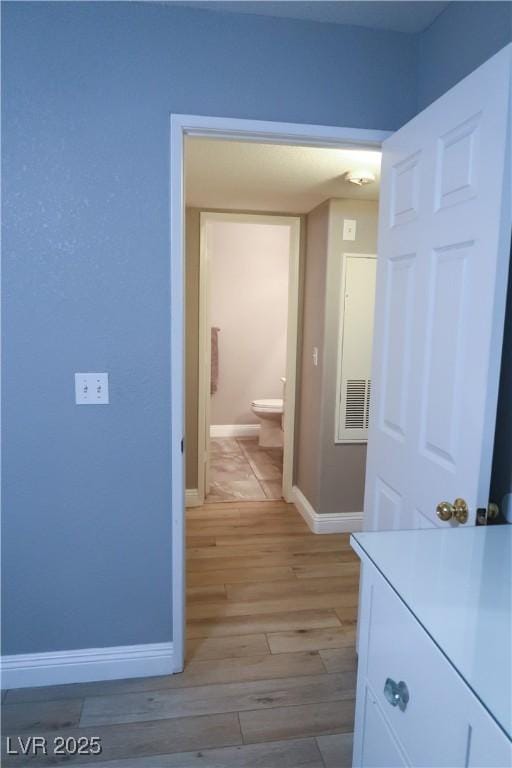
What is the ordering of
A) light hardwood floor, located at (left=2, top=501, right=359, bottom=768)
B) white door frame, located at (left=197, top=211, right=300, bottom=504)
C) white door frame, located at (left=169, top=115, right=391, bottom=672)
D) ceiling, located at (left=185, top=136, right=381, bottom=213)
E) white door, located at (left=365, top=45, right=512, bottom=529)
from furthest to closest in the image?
white door frame, located at (left=197, top=211, right=300, bottom=504) → ceiling, located at (left=185, top=136, right=381, bottom=213) → white door frame, located at (left=169, top=115, right=391, bottom=672) → light hardwood floor, located at (left=2, top=501, right=359, bottom=768) → white door, located at (left=365, top=45, right=512, bottom=529)

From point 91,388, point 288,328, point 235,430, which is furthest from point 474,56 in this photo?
point 235,430

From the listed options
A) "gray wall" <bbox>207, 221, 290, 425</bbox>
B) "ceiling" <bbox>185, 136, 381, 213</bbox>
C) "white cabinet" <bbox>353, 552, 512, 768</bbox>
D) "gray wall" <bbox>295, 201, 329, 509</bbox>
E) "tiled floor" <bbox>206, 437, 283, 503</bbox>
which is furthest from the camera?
"gray wall" <bbox>207, 221, 290, 425</bbox>

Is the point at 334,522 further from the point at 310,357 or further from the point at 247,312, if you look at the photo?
the point at 247,312

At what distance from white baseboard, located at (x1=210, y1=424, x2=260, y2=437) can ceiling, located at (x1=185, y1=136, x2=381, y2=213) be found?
296 cm

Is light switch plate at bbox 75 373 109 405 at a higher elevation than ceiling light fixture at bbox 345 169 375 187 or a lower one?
lower

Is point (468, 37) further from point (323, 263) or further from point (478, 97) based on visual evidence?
point (323, 263)

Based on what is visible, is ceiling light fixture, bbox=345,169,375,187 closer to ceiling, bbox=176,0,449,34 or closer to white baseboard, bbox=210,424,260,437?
ceiling, bbox=176,0,449,34

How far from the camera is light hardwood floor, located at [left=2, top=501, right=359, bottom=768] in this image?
1.54 meters

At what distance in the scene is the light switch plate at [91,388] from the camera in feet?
5.64

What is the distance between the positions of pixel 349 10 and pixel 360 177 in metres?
0.89

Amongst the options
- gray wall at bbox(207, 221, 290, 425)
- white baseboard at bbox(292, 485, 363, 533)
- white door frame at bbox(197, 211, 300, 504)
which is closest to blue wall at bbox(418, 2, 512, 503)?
white door frame at bbox(197, 211, 300, 504)

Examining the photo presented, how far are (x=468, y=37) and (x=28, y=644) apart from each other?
8.42ft

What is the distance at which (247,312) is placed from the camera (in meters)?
5.54

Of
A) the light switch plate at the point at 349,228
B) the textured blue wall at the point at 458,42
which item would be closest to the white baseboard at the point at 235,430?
the light switch plate at the point at 349,228
